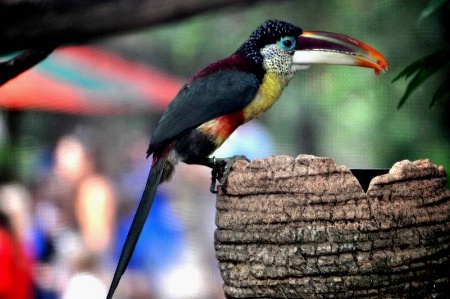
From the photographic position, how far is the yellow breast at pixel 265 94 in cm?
185

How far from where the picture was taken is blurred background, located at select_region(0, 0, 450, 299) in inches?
101

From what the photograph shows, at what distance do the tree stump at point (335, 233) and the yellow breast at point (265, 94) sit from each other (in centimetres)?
51

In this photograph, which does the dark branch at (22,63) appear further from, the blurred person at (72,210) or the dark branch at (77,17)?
the blurred person at (72,210)

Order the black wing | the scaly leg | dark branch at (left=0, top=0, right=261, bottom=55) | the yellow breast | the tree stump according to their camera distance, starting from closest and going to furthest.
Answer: the tree stump → the scaly leg → the black wing → the yellow breast → dark branch at (left=0, top=0, right=261, bottom=55)

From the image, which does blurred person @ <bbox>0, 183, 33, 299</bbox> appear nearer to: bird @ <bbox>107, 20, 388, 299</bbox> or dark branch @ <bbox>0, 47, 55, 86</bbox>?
dark branch @ <bbox>0, 47, 55, 86</bbox>

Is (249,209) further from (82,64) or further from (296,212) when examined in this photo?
(82,64)

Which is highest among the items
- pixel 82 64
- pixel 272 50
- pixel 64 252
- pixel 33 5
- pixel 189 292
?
pixel 33 5

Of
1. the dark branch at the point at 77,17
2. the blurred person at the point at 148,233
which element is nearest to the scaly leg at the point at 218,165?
the blurred person at the point at 148,233

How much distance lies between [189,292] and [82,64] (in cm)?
90

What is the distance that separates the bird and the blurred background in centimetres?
71

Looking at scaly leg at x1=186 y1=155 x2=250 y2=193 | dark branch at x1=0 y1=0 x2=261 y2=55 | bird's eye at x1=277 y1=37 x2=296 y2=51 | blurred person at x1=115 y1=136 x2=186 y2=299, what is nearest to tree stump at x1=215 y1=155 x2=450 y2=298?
scaly leg at x1=186 y1=155 x2=250 y2=193

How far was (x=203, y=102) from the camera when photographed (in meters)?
1.75

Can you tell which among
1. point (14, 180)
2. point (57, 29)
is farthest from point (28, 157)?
point (57, 29)

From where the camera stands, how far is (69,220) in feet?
8.53
